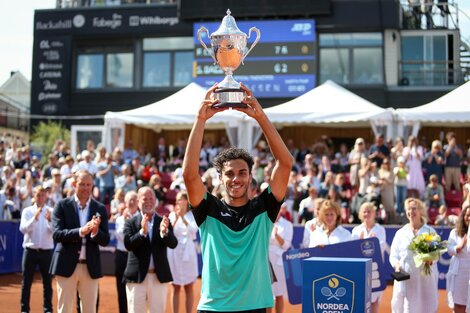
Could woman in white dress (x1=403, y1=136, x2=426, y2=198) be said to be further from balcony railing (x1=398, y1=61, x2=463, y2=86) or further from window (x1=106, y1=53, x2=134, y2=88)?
window (x1=106, y1=53, x2=134, y2=88)

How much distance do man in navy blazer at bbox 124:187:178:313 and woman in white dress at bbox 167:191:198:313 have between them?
223 centimetres

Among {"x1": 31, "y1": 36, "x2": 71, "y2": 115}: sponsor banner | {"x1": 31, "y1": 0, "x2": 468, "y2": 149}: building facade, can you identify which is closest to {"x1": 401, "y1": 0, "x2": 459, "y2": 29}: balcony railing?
{"x1": 31, "y1": 0, "x2": 468, "y2": 149}: building facade

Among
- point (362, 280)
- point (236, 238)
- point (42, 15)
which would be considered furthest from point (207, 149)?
point (236, 238)


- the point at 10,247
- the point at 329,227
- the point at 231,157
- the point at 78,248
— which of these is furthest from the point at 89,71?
the point at 231,157

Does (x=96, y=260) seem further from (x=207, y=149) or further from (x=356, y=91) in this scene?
(x=356, y=91)

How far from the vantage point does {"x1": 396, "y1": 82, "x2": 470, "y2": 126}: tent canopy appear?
63.8 ft

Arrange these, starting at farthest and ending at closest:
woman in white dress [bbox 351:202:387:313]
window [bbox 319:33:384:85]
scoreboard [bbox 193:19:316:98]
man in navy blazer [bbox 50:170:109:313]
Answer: window [bbox 319:33:384:85] → scoreboard [bbox 193:19:316:98] → woman in white dress [bbox 351:202:387:313] → man in navy blazer [bbox 50:170:109:313]

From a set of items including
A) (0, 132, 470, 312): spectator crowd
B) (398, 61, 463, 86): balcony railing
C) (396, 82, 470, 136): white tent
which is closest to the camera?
(0, 132, 470, 312): spectator crowd

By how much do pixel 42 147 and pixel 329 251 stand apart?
22539mm

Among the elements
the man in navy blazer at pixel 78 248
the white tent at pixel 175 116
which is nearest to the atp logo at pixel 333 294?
the man in navy blazer at pixel 78 248

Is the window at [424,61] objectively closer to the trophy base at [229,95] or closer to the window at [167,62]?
the window at [167,62]

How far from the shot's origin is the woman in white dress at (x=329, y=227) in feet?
34.3

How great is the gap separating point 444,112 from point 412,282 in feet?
33.9

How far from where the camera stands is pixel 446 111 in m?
19.6
